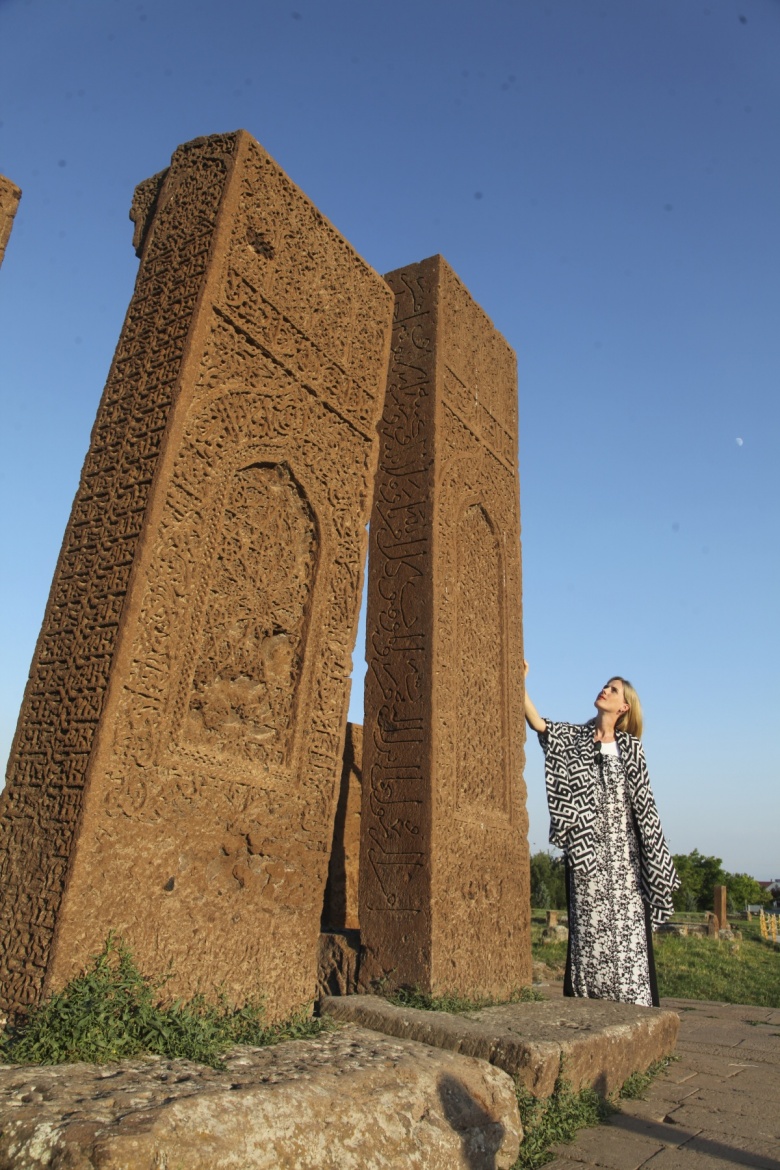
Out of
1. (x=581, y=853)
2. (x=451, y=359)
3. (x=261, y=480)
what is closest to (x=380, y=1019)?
(x=581, y=853)

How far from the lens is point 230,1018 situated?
9.45 feet

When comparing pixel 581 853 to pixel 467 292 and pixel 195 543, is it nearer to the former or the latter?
pixel 195 543

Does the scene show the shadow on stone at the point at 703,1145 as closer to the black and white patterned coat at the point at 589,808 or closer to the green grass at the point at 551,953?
the black and white patterned coat at the point at 589,808

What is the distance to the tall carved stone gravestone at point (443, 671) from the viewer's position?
4078 millimetres

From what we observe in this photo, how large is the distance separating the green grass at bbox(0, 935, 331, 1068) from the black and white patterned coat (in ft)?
7.49

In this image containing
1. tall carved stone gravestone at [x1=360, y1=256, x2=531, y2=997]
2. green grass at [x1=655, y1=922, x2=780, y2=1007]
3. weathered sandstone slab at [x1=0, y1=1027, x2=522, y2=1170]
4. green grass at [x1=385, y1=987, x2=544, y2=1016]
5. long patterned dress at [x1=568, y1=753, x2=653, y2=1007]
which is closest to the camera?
weathered sandstone slab at [x1=0, y1=1027, x2=522, y2=1170]

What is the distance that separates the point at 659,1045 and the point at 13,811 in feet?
10.1

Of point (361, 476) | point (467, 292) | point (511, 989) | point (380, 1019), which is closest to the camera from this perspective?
point (380, 1019)

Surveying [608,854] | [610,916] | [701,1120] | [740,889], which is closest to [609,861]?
[608,854]

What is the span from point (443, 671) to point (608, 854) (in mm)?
1371

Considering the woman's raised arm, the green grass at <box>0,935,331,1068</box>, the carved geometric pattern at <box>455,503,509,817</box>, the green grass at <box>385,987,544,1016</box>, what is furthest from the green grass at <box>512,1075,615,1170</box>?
the woman's raised arm

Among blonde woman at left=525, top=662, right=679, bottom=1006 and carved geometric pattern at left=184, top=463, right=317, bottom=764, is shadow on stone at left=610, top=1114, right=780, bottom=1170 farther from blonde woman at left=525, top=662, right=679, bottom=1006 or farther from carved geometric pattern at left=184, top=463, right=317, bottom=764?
carved geometric pattern at left=184, top=463, right=317, bottom=764

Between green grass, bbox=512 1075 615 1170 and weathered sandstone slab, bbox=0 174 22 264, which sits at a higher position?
weathered sandstone slab, bbox=0 174 22 264

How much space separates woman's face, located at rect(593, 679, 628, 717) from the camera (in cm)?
491
